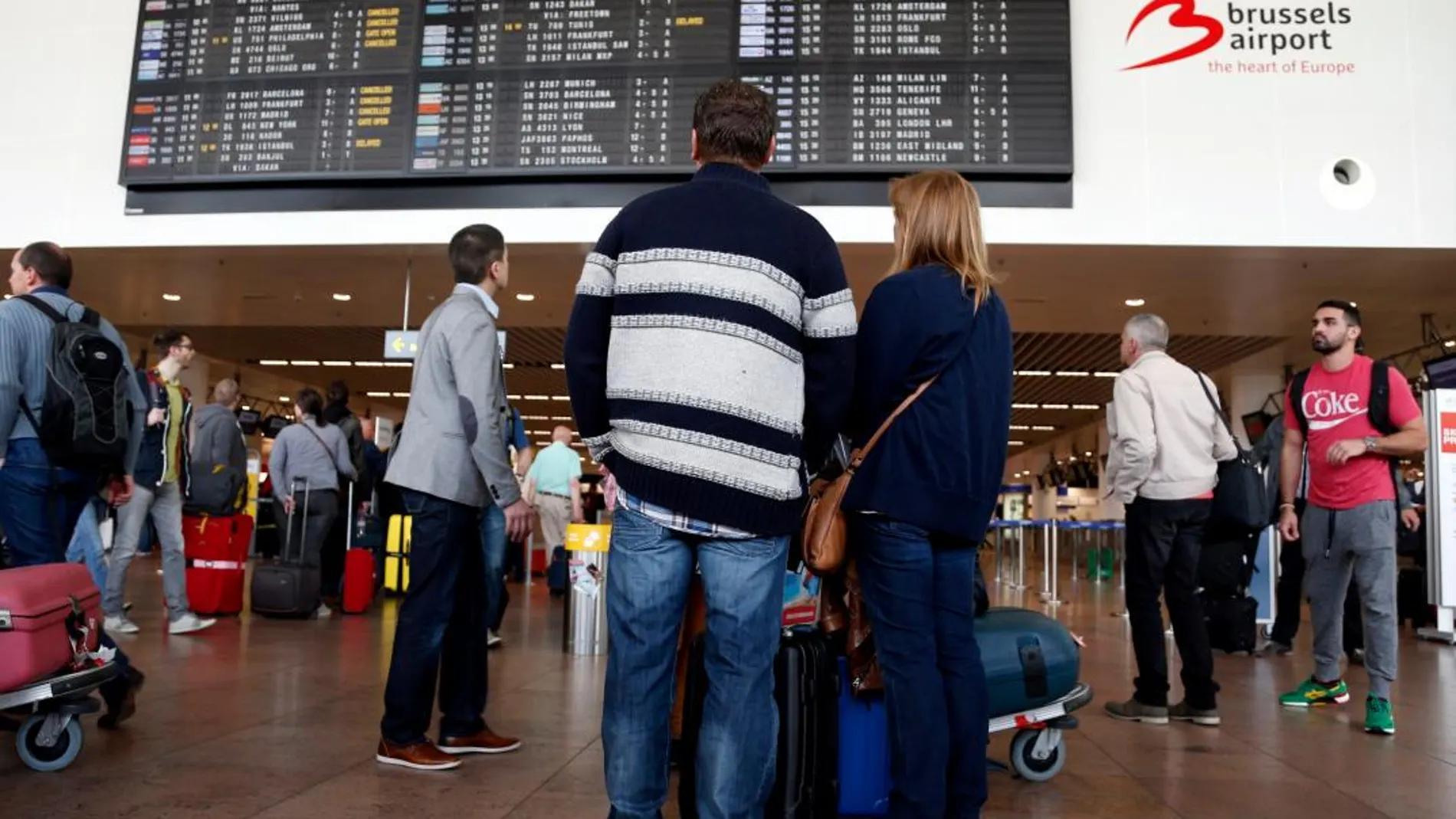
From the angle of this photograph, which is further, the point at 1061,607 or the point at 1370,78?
the point at 1061,607

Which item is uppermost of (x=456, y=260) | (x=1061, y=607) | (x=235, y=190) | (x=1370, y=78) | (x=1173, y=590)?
(x=1370, y=78)

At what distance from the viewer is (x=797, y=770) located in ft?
7.55

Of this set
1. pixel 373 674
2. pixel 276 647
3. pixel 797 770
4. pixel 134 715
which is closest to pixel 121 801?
pixel 134 715

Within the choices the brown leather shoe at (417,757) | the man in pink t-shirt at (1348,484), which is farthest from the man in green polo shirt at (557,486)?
the brown leather shoe at (417,757)

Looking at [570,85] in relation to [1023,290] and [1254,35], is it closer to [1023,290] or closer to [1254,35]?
[1023,290]

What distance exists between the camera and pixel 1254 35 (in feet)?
22.4

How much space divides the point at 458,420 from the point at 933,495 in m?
1.42

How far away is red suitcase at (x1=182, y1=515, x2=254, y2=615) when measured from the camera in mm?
6703

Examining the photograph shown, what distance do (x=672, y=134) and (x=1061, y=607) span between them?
5348 millimetres

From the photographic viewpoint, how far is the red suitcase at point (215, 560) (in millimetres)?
6703

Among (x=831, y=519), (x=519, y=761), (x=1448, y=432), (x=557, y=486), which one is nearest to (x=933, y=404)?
(x=831, y=519)

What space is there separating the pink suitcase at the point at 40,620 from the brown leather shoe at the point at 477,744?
3.48ft

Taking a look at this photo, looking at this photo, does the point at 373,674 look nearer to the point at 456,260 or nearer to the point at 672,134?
the point at 456,260

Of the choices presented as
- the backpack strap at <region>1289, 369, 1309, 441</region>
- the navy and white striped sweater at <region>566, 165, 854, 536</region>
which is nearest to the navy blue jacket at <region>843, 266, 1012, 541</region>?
the navy and white striped sweater at <region>566, 165, 854, 536</region>
